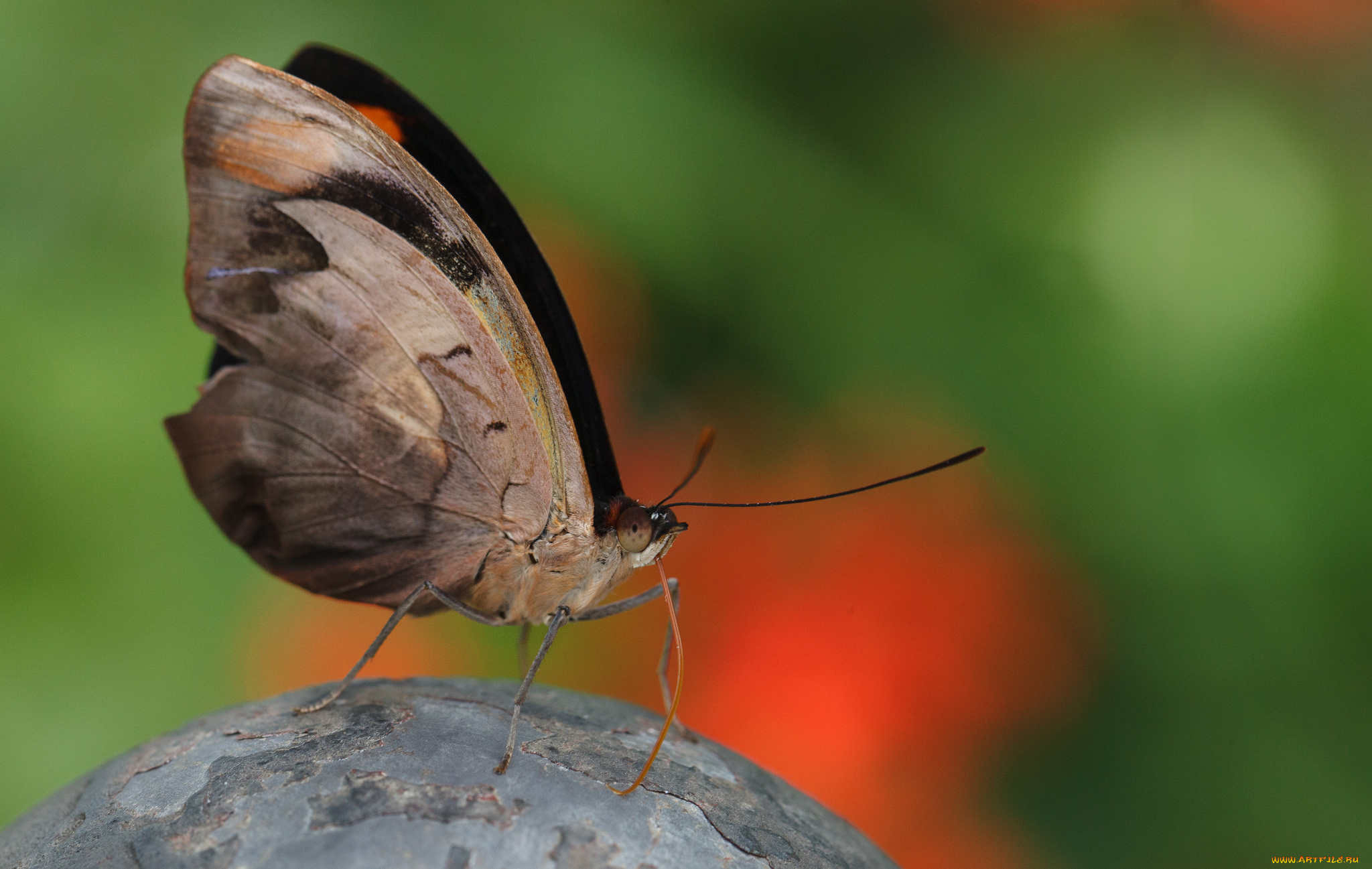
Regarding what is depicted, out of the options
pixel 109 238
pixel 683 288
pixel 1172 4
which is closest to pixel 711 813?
pixel 683 288

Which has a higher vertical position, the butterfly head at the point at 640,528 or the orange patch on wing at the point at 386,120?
the orange patch on wing at the point at 386,120

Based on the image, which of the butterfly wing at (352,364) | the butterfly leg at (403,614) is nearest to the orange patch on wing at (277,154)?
the butterfly wing at (352,364)

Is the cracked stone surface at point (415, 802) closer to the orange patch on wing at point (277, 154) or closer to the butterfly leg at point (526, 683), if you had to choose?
the butterfly leg at point (526, 683)

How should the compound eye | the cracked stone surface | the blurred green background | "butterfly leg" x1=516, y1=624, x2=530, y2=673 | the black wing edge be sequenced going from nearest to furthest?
the cracked stone surface → the compound eye → the black wing edge → "butterfly leg" x1=516, y1=624, x2=530, y2=673 → the blurred green background

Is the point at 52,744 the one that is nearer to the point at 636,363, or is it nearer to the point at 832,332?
the point at 636,363

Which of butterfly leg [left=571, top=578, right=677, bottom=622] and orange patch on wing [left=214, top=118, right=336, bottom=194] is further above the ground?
orange patch on wing [left=214, top=118, right=336, bottom=194]

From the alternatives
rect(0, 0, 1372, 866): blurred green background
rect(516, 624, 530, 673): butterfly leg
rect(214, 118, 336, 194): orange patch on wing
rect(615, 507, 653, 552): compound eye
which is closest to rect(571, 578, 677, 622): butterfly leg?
rect(615, 507, 653, 552): compound eye

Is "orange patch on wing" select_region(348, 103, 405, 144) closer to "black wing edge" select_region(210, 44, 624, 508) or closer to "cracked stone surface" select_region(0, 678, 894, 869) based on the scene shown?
"black wing edge" select_region(210, 44, 624, 508)
